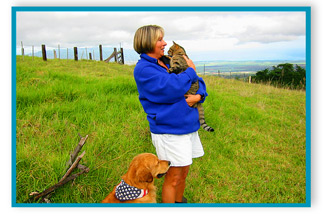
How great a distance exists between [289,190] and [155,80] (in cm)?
291

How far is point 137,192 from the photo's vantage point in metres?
2.68

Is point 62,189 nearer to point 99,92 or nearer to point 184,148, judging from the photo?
point 184,148

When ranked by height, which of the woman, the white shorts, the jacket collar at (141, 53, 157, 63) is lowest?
the white shorts

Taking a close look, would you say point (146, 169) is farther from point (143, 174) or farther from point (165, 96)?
point (165, 96)

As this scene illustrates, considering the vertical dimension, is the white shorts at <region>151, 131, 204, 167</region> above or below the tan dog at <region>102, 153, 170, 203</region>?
above

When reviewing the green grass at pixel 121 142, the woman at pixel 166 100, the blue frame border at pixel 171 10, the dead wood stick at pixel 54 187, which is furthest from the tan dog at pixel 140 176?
the green grass at pixel 121 142

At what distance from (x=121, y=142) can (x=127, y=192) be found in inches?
59.9

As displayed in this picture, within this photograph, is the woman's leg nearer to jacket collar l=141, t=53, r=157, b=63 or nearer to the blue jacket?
the blue jacket

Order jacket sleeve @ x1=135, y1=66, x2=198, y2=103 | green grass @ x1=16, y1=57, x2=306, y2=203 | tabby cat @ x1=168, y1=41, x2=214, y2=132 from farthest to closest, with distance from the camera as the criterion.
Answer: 1. green grass @ x1=16, y1=57, x2=306, y2=203
2. tabby cat @ x1=168, y1=41, x2=214, y2=132
3. jacket sleeve @ x1=135, y1=66, x2=198, y2=103

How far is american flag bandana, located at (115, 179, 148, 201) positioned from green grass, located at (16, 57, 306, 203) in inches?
27.1

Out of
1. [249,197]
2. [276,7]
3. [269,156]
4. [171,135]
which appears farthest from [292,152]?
[171,135]

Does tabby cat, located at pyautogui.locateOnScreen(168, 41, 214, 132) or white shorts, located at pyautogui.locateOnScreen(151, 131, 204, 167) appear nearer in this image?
white shorts, located at pyautogui.locateOnScreen(151, 131, 204, 167)

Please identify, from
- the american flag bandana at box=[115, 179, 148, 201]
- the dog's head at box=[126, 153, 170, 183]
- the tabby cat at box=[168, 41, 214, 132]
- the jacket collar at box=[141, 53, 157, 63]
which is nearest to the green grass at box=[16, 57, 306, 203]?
the american flag bandana at box=[115, 179, 148, 201]

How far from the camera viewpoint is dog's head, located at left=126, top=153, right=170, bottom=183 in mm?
2592
